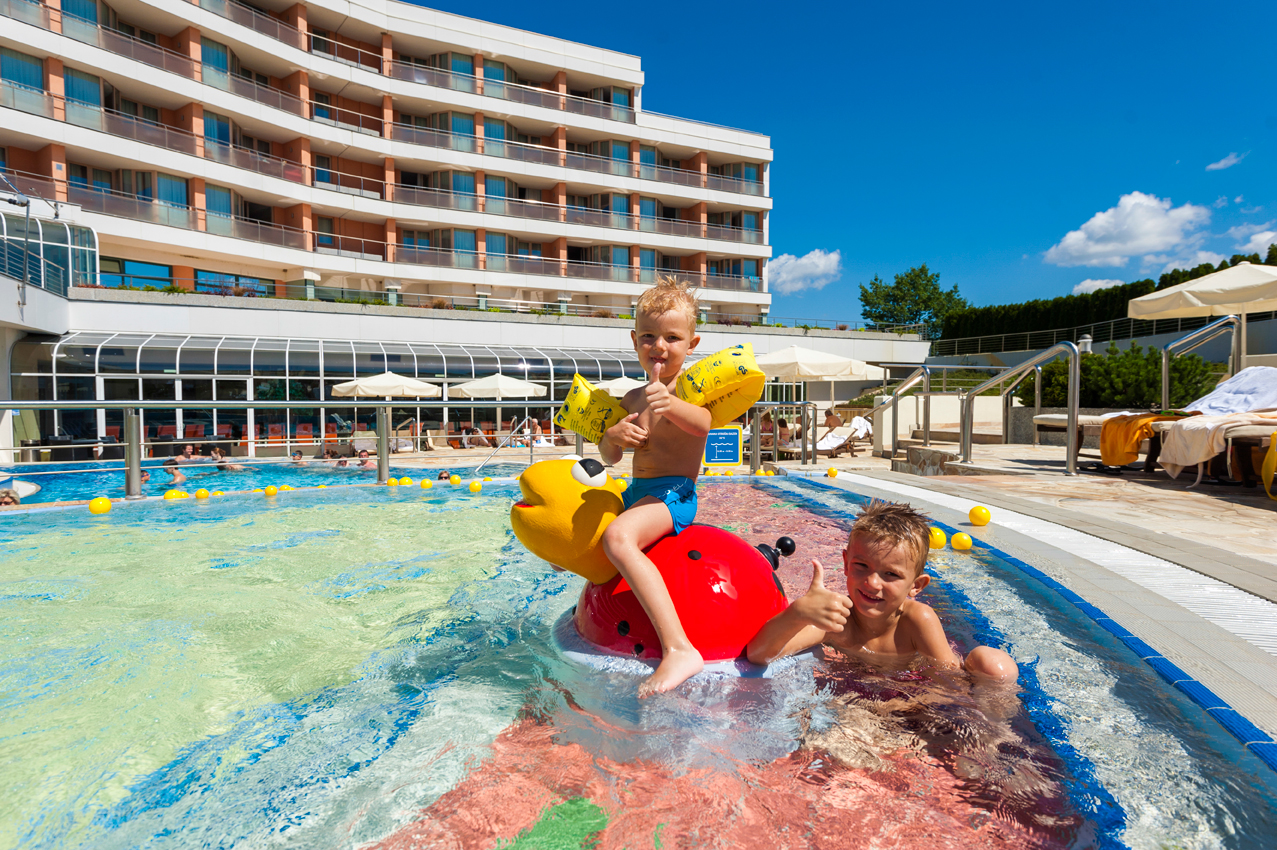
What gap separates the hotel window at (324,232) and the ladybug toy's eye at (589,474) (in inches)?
1224

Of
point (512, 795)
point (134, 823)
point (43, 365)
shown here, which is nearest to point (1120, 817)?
point (512, 795)

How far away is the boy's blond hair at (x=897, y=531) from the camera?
8.27 feet

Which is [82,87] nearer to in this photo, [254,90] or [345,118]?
[254,90]

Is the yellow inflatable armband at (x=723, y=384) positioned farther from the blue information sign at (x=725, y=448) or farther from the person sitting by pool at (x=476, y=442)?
the person sitting by pool at (x=476, y=442)

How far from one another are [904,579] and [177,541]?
18.6ft

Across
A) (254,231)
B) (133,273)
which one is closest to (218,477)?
(133,273)

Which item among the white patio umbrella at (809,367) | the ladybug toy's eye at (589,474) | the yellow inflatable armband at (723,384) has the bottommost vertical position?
the ladybug toy's eye at (589,474)

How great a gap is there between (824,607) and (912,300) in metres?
71.1

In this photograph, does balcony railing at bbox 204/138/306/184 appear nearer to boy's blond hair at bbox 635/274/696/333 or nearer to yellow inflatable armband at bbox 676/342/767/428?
boy's blond hair at bbox 635/274/696/333

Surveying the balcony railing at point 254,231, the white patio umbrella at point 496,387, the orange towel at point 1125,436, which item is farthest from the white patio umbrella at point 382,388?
the orange towel at point 1125,436

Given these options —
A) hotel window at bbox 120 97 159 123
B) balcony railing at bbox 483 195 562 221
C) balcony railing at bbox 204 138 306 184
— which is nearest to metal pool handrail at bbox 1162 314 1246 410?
balcony railing at bbox 483 195 562 221

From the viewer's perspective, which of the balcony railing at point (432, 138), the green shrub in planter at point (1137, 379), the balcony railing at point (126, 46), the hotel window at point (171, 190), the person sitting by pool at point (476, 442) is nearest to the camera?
the green shrub in planter at point (1137, 379)

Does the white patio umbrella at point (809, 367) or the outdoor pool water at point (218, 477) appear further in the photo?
the white patio umbrella at point (809, 367)

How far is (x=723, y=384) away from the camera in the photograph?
2.77m
